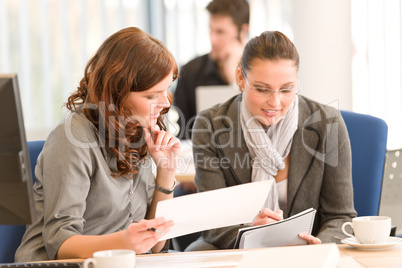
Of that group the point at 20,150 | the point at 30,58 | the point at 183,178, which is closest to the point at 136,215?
the point at 20,150

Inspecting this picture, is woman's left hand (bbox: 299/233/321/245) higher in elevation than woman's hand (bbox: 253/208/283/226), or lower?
lower

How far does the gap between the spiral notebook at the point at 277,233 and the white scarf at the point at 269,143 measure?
0.37 metres

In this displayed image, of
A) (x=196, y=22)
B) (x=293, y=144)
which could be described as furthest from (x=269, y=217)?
(x=196, y=22)

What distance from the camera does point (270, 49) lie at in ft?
6.36

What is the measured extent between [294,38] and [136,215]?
3100 mm

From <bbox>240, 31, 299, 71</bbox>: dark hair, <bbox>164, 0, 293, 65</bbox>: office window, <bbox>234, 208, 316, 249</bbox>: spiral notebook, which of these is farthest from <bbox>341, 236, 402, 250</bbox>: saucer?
<bbox>164, 0, 293, 65</bbox>: office window

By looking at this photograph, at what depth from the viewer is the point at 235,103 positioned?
210 cm

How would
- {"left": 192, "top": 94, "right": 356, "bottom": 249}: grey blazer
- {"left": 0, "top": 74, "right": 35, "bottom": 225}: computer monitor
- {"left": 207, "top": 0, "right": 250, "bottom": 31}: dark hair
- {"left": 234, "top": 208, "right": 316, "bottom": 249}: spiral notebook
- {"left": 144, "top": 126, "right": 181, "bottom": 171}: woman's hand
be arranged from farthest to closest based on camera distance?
{"left": 207, "top": 0, "right": 250, "bottom": 31}: dark hair → {"left": 192, "top": 94, "right": 356, "bottom": 249}: grey blazer → {"left": 144, "top": 126, "right": 181, "bottom": 171}: woman's hand → {"left": 234, "top": 208, "right": 316, "bottom": 249}: spiral notebook → {"left": 0, "top": 74, "right": 35, "bottom": 225}: computer monitor

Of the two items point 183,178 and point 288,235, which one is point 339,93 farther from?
point 288,235

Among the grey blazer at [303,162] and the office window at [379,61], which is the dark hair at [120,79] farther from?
the office window at [379,61]

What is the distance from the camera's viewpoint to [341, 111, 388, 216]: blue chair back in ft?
6.57

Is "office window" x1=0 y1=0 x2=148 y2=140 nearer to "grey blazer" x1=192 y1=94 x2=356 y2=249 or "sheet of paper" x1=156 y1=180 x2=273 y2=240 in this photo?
"grey blazer" x1=192 y1=94 x2=356 y2=249

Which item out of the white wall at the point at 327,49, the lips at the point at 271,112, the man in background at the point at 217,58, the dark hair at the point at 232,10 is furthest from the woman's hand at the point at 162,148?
the white wall at the point at 327,49

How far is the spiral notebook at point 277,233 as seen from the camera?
1480mm
